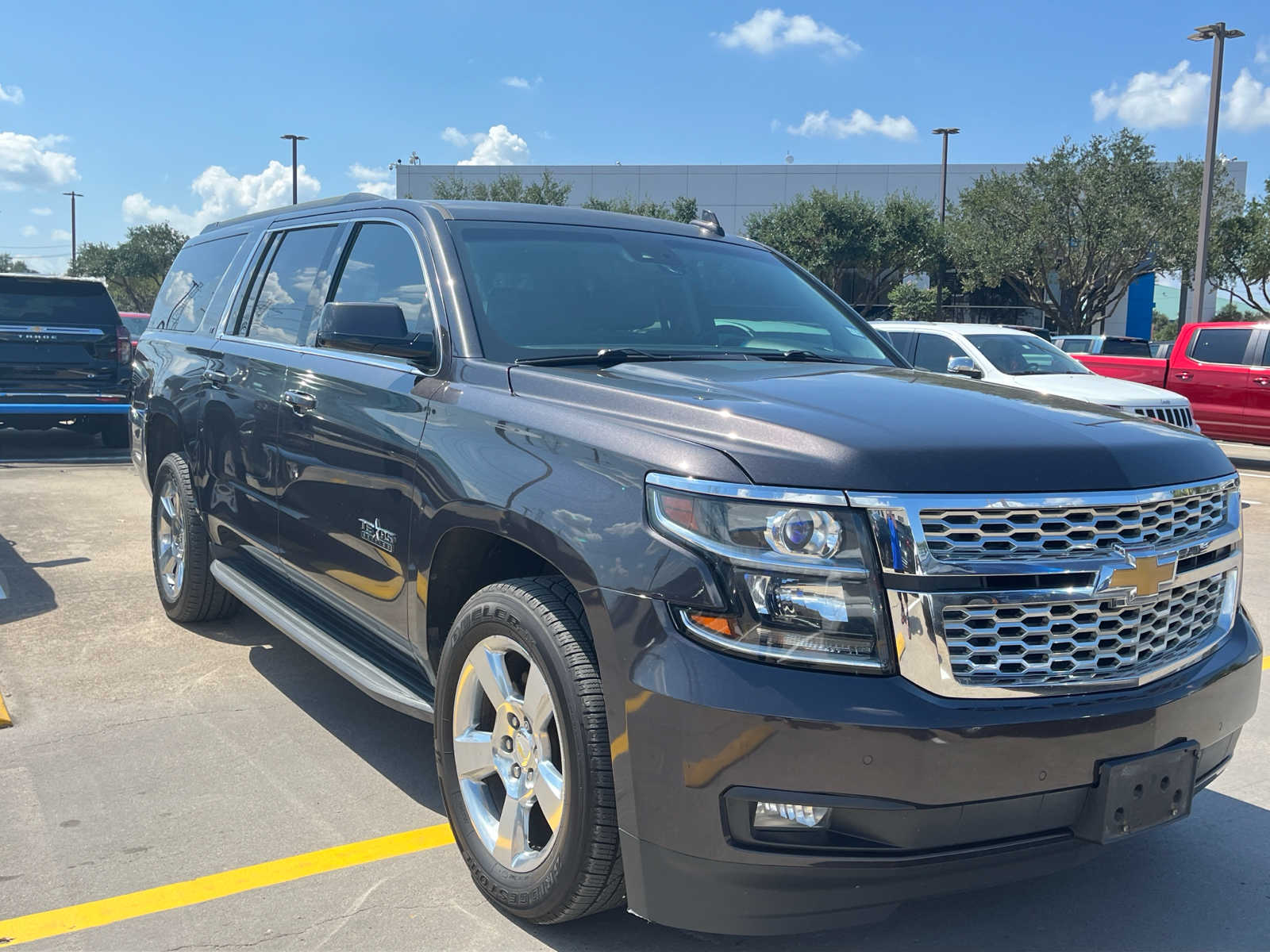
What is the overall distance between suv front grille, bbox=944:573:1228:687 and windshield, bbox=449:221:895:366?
157cm

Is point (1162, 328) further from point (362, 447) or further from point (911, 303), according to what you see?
point (362, 447)

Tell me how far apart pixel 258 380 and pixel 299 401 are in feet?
1.68

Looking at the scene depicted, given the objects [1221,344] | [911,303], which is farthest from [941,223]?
[1221,344]

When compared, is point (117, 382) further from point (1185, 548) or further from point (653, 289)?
point (1185, 548)

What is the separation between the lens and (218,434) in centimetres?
495

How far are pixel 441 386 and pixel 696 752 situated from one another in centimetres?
152

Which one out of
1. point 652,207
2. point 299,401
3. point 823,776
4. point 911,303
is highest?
point 652,207

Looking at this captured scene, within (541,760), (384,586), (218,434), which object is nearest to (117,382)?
(218,434)

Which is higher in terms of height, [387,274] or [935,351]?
[387,274]

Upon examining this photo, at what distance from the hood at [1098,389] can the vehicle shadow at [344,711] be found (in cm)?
773

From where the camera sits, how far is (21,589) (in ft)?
20.9

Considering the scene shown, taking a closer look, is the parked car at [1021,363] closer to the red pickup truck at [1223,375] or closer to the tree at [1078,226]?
the red pickup truck at [1223,375]

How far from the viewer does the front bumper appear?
7.38 feet

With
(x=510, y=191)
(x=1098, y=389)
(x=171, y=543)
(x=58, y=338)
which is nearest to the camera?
(x=171, y=543)
